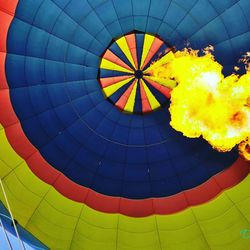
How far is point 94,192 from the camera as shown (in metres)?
7.98

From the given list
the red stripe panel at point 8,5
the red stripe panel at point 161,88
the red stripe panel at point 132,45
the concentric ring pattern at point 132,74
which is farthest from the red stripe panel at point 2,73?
the red stripe panel at point 161,88

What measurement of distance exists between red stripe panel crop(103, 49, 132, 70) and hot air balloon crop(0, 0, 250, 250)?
17 millimetres

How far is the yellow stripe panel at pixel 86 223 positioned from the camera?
7836 millimetres

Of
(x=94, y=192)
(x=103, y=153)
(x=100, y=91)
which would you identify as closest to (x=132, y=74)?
(x=100, y=91)

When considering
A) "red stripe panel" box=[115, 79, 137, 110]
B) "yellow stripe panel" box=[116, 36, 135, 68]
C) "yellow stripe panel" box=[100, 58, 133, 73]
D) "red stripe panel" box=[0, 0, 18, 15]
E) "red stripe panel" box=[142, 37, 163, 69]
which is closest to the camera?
"red stripe panel" box=[0, 0, 18, 15]

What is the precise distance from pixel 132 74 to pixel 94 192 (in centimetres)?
216

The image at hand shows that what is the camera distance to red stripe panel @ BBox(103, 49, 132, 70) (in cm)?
769

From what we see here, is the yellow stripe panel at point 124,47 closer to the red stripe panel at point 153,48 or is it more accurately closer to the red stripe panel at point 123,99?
the red stripe panel at point 153,48

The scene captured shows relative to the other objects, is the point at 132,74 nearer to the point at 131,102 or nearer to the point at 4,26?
the point at 131,102

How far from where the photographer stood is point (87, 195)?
26.2 feet

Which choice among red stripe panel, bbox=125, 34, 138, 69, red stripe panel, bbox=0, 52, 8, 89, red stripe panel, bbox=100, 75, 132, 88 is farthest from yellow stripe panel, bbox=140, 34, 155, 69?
red stripe panel, bbox=0, 52, 8, 89

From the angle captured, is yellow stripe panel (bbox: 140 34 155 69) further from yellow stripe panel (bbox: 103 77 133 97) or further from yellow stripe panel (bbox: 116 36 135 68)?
yellow stripe panel (bbox: 103 77 133 97)

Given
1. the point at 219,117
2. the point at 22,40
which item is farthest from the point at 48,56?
the point at 219,117

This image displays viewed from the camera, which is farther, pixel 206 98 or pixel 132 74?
pixel 132 74
